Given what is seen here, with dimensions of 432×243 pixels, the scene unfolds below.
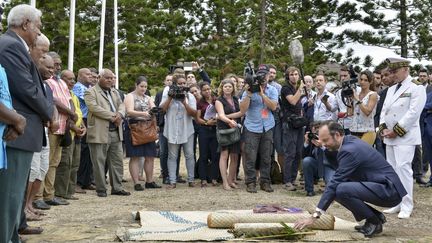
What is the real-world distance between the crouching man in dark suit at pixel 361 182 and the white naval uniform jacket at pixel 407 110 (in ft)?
4.39

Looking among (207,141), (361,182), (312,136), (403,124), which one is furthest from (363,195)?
(207,141)

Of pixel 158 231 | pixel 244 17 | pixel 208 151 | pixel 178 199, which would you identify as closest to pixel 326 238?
pixel 158 231

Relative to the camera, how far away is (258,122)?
941cm

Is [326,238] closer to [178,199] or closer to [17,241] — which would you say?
[17,241]

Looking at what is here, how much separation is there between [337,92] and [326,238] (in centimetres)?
436

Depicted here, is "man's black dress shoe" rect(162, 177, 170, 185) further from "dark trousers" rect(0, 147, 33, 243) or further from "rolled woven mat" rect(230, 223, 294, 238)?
"dark trousers" rect(0, 147, 33, 243)

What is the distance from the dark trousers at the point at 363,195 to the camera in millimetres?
5965

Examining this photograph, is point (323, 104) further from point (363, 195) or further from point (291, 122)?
point (363, 195)

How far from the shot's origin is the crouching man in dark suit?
598 cm

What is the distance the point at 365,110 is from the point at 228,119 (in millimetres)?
1914

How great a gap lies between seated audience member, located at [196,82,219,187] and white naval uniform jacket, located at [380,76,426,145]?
3.20 metres

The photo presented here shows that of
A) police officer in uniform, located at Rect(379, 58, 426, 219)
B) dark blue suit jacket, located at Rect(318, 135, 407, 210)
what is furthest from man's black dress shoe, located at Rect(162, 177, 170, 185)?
dark blue suit jacket, located at Rect(318, 135, 407, 210)

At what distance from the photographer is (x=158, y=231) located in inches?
235

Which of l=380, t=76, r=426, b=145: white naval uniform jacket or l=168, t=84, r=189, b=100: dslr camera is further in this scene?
l=168, t=84, r=189, b=100: dslr camera
